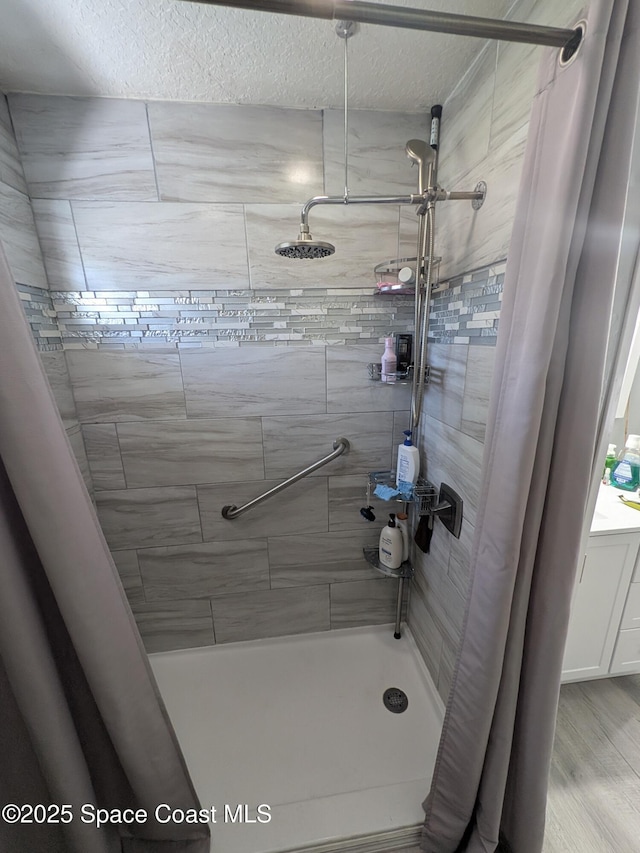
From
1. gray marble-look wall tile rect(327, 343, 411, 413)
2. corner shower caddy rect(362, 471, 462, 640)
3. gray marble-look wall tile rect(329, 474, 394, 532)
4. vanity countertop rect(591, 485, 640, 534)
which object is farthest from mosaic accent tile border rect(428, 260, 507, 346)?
vanity countertop rect(591, 485, 640, 534)

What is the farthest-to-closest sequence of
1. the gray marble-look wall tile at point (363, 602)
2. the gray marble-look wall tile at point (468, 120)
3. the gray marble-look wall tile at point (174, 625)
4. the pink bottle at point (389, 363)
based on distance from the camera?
the gray marble-look wall tile at point (363, 602), the gray marble-look wall tile at point (174, 625), the pink bottle at point (389, 363), the gray marble-look wall tile at point (468, 120)

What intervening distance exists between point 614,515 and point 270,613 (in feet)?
5.04

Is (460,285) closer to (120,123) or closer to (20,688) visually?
(120,123)

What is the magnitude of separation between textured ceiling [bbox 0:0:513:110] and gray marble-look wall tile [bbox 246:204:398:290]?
13.1 inches

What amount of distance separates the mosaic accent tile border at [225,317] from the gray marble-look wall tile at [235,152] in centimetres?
35

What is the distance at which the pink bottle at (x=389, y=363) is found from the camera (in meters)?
1.30

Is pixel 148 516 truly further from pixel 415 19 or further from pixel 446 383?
pixel 415 19

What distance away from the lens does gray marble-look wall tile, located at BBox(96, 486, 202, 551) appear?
1396 mm

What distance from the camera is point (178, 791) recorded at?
35.0 inches

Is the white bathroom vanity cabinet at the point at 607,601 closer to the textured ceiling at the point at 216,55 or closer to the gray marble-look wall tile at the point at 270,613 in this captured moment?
the gray marble-look wall tile at the point at 270,613

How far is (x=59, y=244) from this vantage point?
3.86ft

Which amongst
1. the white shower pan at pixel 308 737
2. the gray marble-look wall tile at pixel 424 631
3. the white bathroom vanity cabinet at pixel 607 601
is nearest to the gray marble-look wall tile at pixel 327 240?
the white bathroom vanity cabinet at pixel 607 601

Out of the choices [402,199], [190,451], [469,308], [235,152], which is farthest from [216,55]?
[190,451]

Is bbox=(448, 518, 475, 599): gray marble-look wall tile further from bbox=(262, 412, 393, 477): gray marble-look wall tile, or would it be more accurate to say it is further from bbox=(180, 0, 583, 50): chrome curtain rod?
bbox=(180, 0, 583, 50): chrome curtain rod
